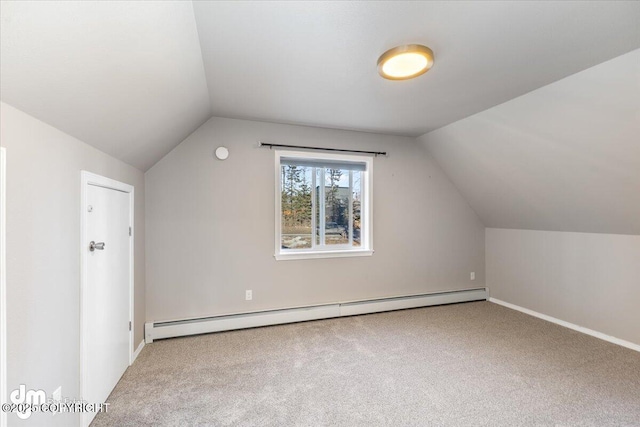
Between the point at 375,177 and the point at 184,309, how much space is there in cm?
279

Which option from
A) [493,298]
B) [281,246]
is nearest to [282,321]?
[281,246]

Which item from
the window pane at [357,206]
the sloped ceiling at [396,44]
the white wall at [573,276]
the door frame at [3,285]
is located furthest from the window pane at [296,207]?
the white wall at [573,276]

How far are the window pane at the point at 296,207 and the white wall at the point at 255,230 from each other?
23cm

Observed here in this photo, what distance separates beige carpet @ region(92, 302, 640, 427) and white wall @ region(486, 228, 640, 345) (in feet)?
0.95

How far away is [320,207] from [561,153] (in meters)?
2.53

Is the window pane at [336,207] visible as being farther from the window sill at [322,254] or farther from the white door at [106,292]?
the white door at [106,292]

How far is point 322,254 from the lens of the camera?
11.9 ft

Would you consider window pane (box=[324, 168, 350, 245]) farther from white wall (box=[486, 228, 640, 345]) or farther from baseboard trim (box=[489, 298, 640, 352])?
baseboard trim (box=[489, 298, 640, 352])

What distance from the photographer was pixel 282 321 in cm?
342

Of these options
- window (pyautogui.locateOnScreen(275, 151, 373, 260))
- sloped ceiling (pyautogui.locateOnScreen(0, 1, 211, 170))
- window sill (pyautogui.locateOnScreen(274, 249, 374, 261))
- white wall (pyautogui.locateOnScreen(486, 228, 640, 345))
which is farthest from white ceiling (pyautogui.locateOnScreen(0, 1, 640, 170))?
white wall (pyautogui.locateOnScreen(486, 228, 640, 345))

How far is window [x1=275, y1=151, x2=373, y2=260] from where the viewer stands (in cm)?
355

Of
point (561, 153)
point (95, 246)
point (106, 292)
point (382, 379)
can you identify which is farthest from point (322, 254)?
point (561, 153)

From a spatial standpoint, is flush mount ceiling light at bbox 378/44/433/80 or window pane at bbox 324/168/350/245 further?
window pane at bbox 324/168/350/245

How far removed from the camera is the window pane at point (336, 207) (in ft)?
12.5
